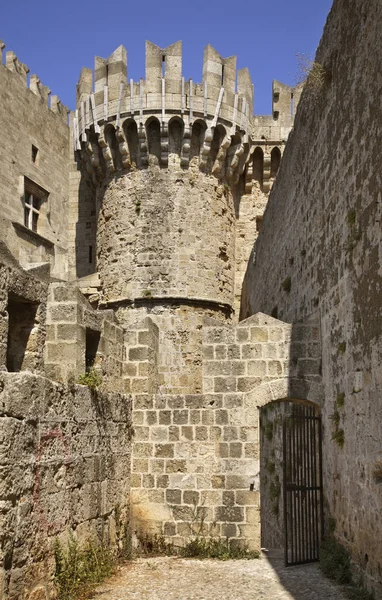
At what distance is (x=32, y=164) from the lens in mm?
17859

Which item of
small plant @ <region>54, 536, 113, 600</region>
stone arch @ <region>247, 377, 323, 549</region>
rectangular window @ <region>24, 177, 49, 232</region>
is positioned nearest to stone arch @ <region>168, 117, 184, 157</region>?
rectangular window @ <region>24, 177, 49, 232</region>

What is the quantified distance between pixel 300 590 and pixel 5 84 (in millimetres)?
14316

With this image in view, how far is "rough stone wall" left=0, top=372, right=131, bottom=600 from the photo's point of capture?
4.85 meters

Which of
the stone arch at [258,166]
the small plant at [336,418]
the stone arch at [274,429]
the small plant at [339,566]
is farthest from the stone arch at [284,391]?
the stone arch at [258,166]

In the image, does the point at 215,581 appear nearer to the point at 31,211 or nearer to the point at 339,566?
the point at 339,566

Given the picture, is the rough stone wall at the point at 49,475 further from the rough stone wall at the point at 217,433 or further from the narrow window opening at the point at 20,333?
the rough stone wall at the point at 217,433

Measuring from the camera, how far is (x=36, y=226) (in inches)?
712

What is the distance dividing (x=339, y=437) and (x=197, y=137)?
1065 centimetres

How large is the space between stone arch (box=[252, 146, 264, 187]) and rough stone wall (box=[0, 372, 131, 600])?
1128 centimetres

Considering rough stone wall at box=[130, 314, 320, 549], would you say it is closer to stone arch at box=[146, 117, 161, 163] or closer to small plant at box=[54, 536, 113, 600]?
small plant at box=[54, 536, 113, 600]

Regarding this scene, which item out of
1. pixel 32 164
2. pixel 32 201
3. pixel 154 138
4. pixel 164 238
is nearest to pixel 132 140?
pixel 154 138

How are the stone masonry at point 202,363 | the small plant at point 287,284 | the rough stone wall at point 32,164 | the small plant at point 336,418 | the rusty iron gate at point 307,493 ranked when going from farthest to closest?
the rough stone wall at point 32,164, the small plant at point 287,284, the rusty iron gate at point 307,493, the small plant at point 336,418, the stone masonry at point 202,363

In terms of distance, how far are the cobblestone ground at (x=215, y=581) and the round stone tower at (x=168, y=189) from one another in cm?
740

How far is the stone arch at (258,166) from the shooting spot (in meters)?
17.7
